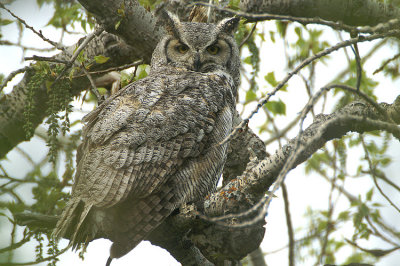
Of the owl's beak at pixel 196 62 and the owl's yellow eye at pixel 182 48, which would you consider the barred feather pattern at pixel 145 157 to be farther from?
the owl's yellow eye at pixel 182 48

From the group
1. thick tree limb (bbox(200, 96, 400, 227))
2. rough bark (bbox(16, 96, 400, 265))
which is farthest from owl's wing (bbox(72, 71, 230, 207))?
thick tree limb (bbox(200, 96, 400, 227))

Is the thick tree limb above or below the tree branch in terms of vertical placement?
below

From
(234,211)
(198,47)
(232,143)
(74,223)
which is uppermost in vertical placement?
(198,47)

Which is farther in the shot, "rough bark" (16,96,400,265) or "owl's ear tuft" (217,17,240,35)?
"owl's ear tuft" (217,17,240,35)

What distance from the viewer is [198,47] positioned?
3447mm

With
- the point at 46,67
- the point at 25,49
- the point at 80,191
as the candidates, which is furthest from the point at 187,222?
the point at 25,49

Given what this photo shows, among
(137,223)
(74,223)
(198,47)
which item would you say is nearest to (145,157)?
(137,223)

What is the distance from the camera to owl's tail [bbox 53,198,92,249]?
7.23 feet

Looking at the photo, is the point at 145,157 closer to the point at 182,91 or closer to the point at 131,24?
the point at 182,91

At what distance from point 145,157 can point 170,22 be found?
5.12 ft

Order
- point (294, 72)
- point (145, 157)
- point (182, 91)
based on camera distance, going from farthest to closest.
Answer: point (182, 91), point (145, 157), point (294, 72)

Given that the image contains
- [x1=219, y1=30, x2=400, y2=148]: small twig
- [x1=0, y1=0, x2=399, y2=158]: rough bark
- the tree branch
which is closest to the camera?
[x1=219, y1=30, x2=400, y2=148]: small twig

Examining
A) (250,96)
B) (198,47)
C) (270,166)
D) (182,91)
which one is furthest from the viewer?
(250,96)

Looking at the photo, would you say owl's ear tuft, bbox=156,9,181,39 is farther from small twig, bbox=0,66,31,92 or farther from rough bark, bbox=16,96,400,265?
rough bark, bbox=16,96,400,265
